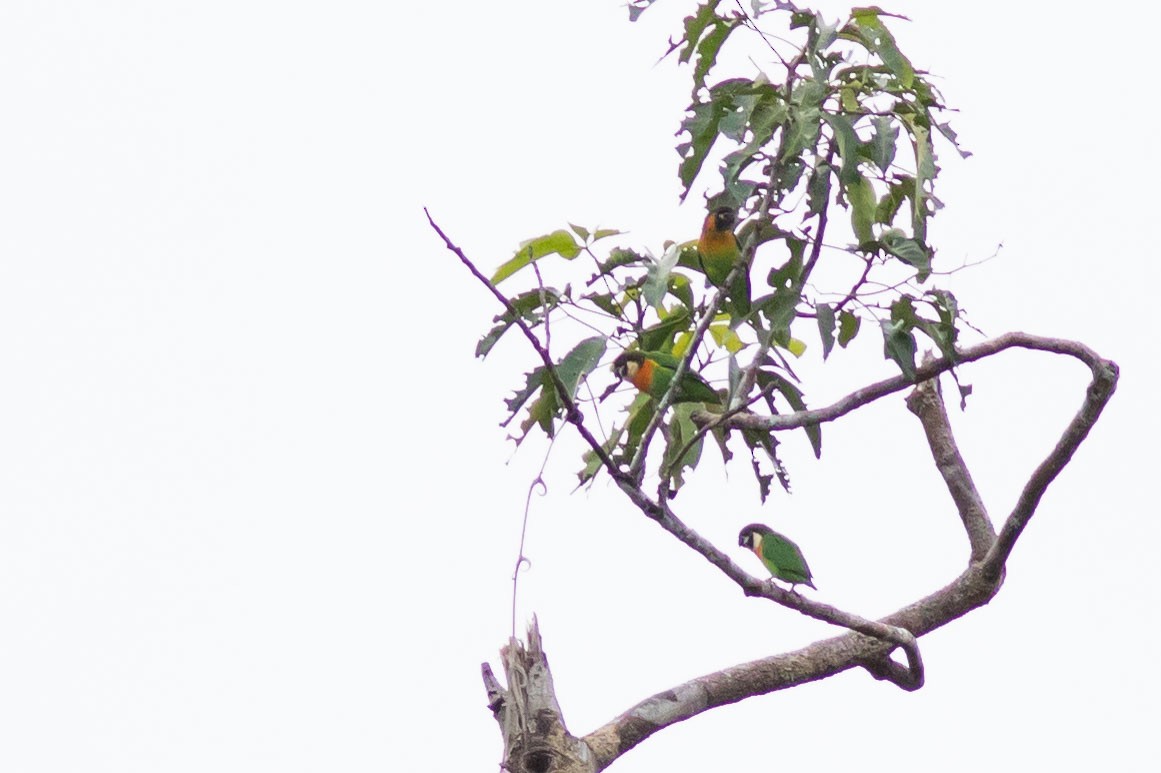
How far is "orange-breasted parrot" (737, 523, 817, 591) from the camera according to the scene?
4277mm

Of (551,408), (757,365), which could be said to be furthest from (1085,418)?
(551,408)

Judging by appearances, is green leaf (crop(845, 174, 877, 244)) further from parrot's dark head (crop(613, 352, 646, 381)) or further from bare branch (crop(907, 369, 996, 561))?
bare branch (crop(907, 369, 996, 561))

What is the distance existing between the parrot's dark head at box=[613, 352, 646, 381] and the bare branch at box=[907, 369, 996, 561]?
5.34ft

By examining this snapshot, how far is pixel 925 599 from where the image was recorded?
394 centimetres

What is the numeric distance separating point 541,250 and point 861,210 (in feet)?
3.02

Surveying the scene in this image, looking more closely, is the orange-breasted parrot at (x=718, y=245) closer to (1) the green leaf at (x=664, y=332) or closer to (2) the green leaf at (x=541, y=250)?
(1) the green leaf at (x=664, y=332)

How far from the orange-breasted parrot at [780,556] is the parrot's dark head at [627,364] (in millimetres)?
1358

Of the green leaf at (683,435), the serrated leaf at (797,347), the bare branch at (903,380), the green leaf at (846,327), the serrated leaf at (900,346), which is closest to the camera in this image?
the serrated leaf at (900,346)

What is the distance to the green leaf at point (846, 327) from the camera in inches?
124

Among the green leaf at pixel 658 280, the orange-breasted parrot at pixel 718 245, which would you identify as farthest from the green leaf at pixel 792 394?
the green leaf at pixel 658 280

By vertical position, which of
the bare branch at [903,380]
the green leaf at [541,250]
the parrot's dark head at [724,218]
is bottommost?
the bare branch at [903,380]

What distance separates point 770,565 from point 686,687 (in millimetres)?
1121

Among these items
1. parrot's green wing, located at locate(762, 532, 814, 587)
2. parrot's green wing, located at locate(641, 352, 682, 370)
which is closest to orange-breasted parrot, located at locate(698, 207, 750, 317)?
parrot's green wing, located at locate(641, 352, 682, 370)

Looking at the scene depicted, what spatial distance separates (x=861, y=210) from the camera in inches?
130
